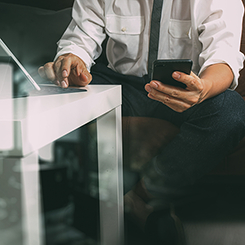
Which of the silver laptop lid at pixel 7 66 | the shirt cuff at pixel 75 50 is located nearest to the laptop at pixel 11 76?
the silver laptop lid at pixel 7 66

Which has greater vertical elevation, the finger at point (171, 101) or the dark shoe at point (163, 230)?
the finger at point (171, 101)

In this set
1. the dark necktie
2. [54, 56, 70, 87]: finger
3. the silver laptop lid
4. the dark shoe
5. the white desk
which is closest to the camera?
the white desk

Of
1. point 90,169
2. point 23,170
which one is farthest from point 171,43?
point 23,170

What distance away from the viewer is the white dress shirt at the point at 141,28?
2.13 ft

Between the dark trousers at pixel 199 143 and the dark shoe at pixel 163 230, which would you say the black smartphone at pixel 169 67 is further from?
the dark shoe at pixel 163 230

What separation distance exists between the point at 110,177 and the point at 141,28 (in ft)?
1.63

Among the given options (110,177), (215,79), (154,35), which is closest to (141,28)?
(154,35)

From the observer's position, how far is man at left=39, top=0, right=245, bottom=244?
53 cm

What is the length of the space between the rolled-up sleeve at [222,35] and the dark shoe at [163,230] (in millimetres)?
365

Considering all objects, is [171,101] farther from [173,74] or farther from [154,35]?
[154,35]

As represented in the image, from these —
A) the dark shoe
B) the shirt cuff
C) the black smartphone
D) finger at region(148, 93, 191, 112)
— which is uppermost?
the shirt cuff

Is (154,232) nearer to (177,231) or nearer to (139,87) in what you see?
(177,231)

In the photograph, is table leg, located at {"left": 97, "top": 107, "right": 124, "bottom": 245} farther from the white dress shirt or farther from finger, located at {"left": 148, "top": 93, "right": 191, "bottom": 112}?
the white dress shirt

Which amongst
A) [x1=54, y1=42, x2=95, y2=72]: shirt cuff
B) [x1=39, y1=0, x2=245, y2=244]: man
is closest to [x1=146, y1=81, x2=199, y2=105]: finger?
[x1=39, y1=0, x2=245, y2=244]: man
